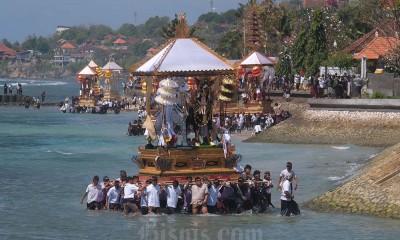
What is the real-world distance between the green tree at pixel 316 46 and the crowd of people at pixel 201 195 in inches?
2436

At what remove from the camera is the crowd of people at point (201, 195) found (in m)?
31.2

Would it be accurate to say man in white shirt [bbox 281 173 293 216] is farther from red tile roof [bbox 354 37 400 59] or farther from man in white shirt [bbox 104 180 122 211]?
red tile roof [bbox 354 37 400 59]

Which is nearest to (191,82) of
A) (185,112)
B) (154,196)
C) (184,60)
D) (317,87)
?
(184,60)

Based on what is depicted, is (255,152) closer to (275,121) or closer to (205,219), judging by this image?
(275,121)

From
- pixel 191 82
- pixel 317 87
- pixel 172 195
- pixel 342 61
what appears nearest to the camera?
pixel 172 195

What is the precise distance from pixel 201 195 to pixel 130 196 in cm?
194

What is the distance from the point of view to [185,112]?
33.0 m

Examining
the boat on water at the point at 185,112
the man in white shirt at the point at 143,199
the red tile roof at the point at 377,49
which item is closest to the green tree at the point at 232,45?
the red tile roof at the point at 377,49

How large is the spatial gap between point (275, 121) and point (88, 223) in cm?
3382

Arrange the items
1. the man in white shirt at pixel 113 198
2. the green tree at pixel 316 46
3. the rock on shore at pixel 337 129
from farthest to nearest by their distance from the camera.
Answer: the green tree at pixel 316 46
the rock on shore at pixel 337 129
the man in white shirt at pixel 113 198

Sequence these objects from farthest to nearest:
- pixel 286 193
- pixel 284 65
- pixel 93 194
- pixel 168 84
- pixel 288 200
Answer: pixel 284 65 → pixel 93 194 → pixel 168 84 → pixel 288 200 → pixel 286 193

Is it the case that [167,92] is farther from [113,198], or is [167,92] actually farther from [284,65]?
[284,65]

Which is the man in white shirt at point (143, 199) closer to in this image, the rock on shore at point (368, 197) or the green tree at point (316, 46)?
the rock on shore at point (368, 197)

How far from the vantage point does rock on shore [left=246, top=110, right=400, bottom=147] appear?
55391 mm
